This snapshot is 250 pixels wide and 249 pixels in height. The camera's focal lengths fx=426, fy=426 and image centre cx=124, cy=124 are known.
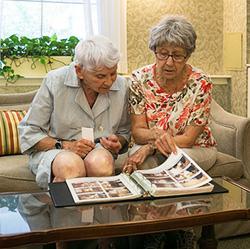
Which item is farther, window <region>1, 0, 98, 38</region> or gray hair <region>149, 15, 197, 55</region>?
window <region>1, 0, 98, 38</region>

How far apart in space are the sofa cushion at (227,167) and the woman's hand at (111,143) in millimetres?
573

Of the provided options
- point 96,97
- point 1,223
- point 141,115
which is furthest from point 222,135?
point 1,223

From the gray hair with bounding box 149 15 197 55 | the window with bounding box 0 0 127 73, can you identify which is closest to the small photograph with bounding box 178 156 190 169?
the gray hair with bounding box 149 15 197 55

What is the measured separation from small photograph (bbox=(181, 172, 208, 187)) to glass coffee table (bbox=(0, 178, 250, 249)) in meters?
0.06

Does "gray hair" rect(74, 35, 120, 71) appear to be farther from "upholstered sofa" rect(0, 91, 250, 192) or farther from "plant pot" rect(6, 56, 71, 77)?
"plant pot" rect(6, 56, 71, 77)

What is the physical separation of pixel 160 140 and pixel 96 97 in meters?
0.37

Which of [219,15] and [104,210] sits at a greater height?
[219,15]

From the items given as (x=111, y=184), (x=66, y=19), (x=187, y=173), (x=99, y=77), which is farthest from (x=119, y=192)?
(x=66, y=19)

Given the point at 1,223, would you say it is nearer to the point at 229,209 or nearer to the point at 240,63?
the point at 229,209

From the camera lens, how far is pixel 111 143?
1.94m

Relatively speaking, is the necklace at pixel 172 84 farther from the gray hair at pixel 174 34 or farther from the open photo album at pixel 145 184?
the open photo album at pixel 145 184

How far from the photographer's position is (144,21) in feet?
11.1

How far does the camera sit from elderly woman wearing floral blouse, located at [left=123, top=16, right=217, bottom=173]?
2037 millimetres

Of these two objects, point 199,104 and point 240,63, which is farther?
point 240,63
